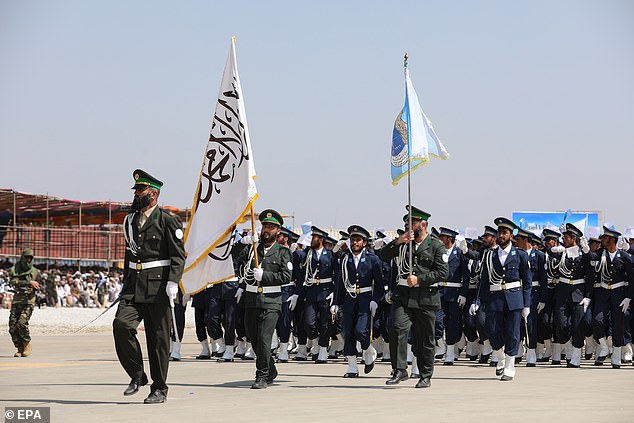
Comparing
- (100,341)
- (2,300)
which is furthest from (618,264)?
(2,300)

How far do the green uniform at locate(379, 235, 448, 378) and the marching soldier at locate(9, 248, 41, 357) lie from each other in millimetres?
8293

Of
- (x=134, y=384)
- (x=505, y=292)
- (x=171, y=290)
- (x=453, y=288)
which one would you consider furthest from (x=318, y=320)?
(x=171, y=290)

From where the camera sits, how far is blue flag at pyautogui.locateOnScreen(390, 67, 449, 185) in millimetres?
13977

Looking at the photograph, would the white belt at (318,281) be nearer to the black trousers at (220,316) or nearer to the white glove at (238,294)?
the white glove at (238,294)

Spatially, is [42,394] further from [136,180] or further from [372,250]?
[372,250]

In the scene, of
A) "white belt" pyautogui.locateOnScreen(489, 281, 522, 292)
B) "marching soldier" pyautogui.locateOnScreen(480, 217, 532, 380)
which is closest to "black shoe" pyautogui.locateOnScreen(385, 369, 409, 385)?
"marching soldier" pyautogui.locateOnScreen(480, 217, 532, 380)

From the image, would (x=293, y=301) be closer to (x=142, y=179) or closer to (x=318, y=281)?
Result: (x=318, y=281)

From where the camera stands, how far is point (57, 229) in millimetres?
46688

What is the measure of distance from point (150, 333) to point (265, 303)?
7.34ft

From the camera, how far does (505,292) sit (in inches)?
567

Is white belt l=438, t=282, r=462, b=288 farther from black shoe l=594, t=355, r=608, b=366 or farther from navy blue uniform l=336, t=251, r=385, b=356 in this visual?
black shoe l=594, t=355, r=608, b=366

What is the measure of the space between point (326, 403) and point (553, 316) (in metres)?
7.68

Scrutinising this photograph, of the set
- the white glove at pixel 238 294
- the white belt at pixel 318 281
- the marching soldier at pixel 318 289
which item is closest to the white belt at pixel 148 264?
the marching soldier at pixel 318 289

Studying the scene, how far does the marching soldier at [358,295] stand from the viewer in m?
14.7
